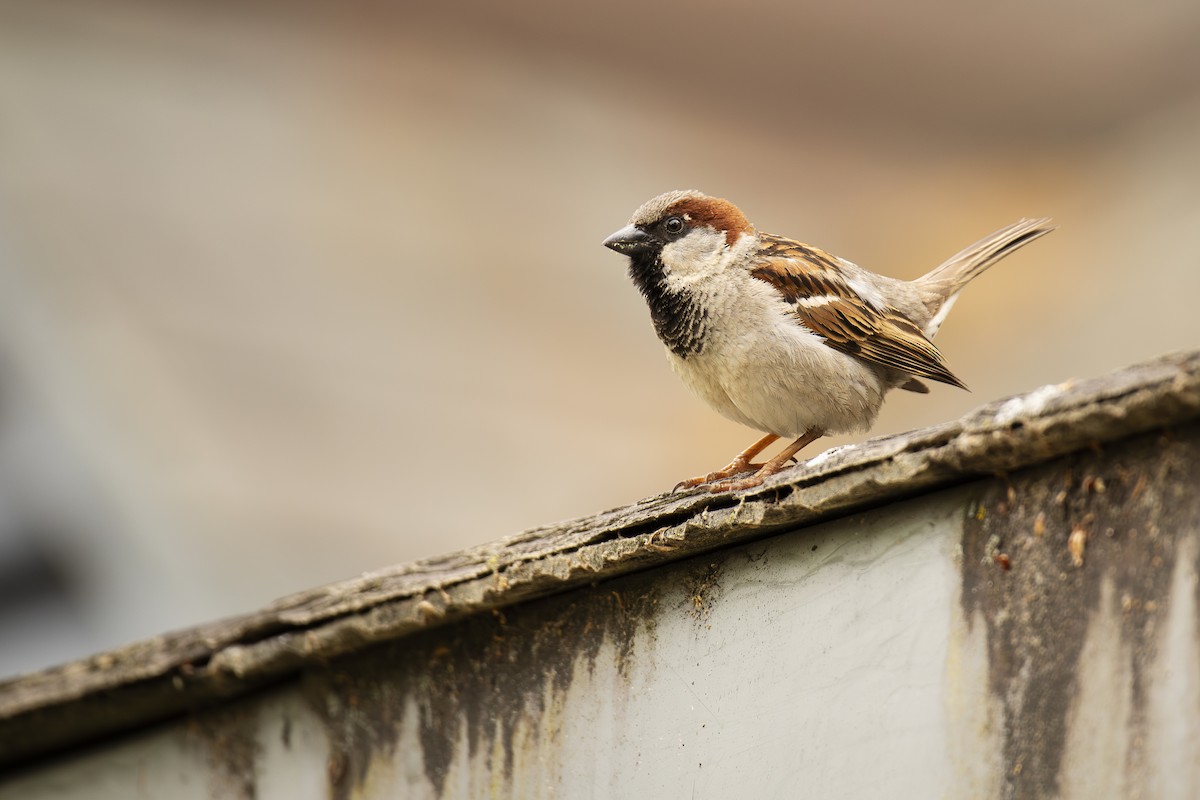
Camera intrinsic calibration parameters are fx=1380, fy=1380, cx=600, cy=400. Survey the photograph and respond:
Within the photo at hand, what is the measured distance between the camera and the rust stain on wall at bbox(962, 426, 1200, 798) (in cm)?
143

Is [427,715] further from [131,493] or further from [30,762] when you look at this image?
[131,493]

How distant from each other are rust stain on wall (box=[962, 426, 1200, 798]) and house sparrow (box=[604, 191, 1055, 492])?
107cm

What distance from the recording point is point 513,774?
213cm

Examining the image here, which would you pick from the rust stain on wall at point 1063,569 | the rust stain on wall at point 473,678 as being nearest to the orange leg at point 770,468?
the rust stain on wall at point 473,678

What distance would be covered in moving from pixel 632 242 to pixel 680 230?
11 centimetres

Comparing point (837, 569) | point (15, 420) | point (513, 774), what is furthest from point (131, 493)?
point (837, 569)

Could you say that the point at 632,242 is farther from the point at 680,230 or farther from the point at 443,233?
the point at 443,233

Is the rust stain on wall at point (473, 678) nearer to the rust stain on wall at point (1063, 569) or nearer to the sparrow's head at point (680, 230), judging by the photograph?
the rust stain on wall at point (1063, 569)

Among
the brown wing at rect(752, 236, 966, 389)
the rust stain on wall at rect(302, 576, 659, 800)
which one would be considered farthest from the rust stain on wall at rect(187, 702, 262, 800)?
the brown wing at rect(752, 236, 966, 389)

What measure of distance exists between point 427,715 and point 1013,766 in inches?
42.1

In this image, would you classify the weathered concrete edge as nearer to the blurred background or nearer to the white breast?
the white breast

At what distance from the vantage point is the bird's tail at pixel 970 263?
11.2ft

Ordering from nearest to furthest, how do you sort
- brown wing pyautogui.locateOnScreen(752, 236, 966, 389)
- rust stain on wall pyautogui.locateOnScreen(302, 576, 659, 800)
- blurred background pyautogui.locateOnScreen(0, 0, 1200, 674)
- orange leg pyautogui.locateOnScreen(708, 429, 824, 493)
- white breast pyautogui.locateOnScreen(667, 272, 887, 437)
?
1. orange leg pyautogui.locateOnScreen(708, 429, 824, 493)
2. rust stain on wall pyautogui.locateOnScreen(302, 576, 659, 800)
3. white breast pyautogui.locateOnScreen(667, 272, 887, 437)
4. brown wing pyautogui.locateOnScreen(752, 236, 966, 389)
5. blurred background pyautogui.locateOnScreen(0, 0, 1200, 674)

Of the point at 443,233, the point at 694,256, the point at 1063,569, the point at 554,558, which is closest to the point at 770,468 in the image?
the point at 694,256
